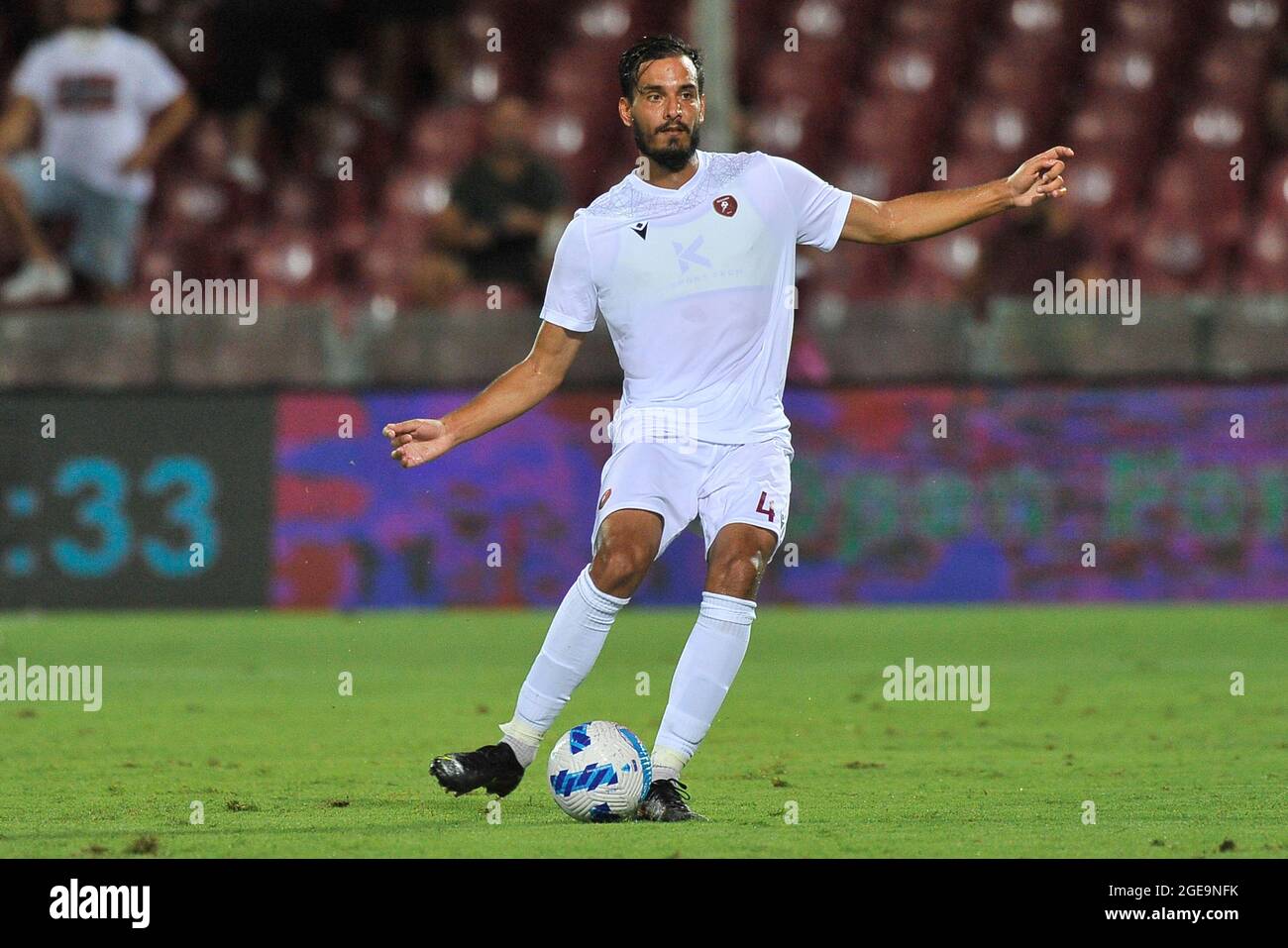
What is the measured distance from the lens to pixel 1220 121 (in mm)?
16312

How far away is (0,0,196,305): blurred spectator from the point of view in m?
13.8

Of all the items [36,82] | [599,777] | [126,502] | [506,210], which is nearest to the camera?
[599,777]

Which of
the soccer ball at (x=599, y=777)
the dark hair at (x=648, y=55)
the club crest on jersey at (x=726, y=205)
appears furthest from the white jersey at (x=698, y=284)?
the soccer ball at (x=599, y=777)

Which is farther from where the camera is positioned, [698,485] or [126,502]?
[126,502]

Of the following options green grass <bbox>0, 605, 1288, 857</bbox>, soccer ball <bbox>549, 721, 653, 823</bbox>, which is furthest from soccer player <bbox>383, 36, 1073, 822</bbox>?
green grass <bbox>0, 605, 1288, 857</bbox>

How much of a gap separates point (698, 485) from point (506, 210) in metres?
6.86

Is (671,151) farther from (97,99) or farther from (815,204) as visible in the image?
(97,99)

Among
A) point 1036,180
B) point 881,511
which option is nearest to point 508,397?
point 1036,180

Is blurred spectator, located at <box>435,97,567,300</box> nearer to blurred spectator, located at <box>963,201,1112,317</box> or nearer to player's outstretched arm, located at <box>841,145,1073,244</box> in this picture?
blurred spectator, located at <box>963,201,1112,317</box>

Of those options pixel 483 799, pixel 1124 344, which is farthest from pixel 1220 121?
pixel 483 799

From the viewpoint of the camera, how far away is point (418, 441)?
243 inches

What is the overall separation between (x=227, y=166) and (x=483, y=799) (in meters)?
10.5

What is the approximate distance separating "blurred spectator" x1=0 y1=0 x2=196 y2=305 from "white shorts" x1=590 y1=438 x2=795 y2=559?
8.32 m
